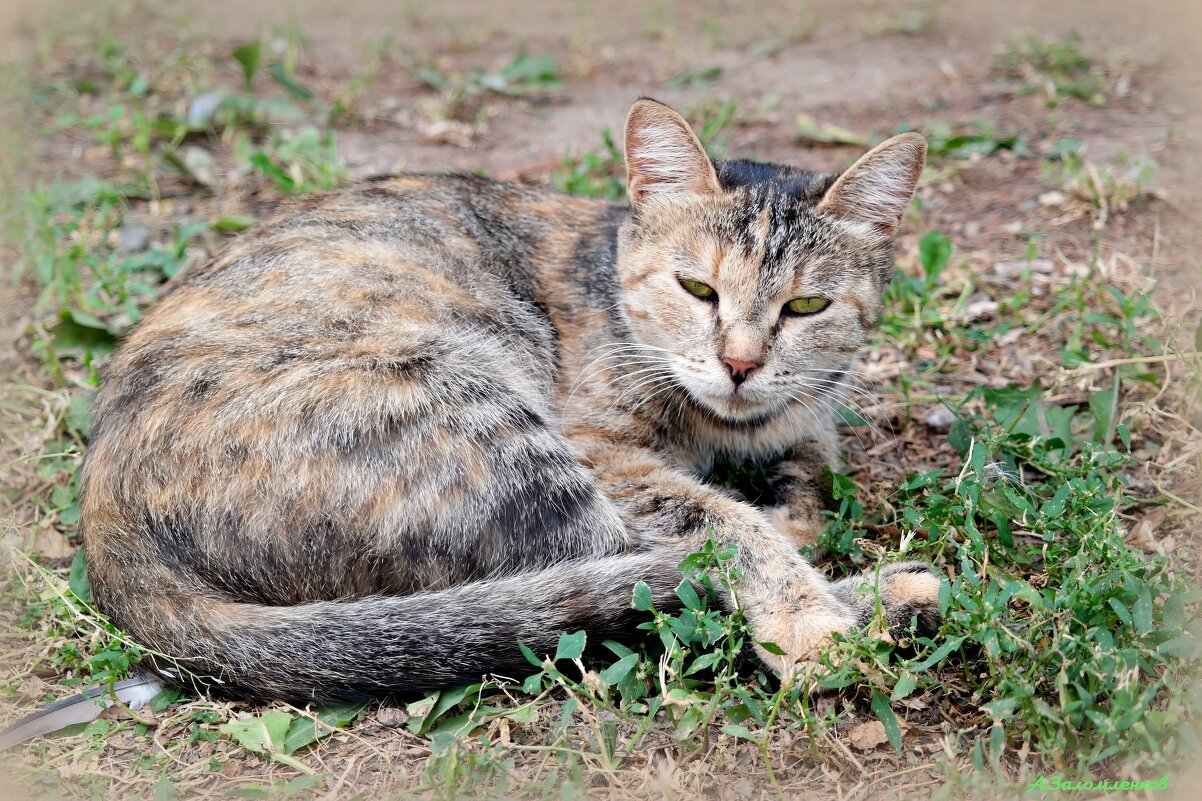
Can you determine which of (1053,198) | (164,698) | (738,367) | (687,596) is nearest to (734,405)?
(738,367)

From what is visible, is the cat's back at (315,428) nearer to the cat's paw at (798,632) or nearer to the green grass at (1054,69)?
the cat's paw at (798,632)

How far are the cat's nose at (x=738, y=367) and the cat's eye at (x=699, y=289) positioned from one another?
0.28m

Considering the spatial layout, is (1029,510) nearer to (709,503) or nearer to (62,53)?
(709,503)

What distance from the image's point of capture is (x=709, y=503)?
10.5 feet

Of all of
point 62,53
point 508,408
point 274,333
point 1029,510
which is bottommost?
point 1029,510

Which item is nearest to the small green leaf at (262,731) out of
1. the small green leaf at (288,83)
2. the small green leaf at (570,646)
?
the small green leaf at (570,646)

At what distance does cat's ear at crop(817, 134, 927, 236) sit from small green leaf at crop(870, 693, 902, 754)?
1.62 m

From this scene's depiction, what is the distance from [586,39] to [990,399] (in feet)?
15.6

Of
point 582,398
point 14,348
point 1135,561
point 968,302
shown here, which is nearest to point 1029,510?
point 1135,561

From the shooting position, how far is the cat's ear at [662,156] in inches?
131

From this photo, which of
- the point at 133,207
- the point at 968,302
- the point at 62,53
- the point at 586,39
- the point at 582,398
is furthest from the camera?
the point at 586,39

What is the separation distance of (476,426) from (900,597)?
1.39 m

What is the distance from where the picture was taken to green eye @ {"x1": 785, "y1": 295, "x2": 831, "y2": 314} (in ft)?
10.8

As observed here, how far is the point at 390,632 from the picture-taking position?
270cm
